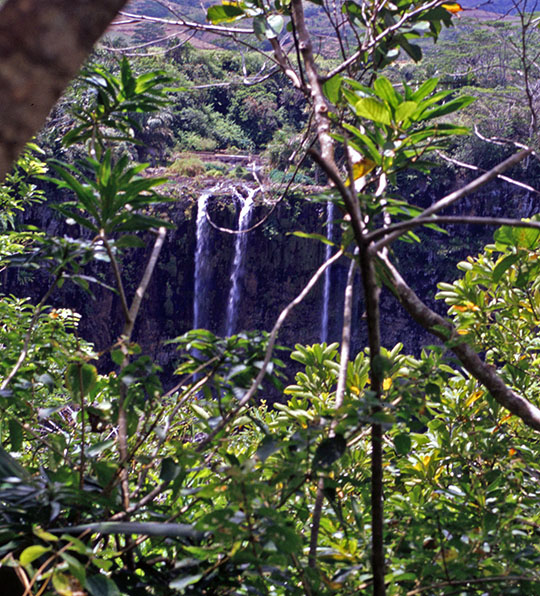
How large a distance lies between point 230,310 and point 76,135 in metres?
8.47

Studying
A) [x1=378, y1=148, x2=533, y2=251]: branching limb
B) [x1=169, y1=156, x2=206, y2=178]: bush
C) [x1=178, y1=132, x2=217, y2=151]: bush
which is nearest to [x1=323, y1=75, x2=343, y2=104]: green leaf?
[x1=378, y1=148, x2=533, y2=251]: branching limb

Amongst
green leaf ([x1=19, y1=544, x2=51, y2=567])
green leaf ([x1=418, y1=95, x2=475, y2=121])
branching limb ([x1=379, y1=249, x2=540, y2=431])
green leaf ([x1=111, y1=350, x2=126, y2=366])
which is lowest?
green leaf ([x1=19, y1=544, x2=51, y2=567])

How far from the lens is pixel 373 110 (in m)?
0.60

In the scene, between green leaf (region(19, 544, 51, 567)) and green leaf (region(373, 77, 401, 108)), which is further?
green leaf (region(373, 77, 401, 108))

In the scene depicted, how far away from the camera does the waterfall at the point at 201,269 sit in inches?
344

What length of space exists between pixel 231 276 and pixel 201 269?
0.52 meters

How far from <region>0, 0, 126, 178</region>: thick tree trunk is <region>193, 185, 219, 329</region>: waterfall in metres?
8.39

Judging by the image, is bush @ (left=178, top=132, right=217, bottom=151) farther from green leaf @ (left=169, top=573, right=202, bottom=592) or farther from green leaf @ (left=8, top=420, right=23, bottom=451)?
green leaf @ (left=169, top=573, right=202, bottom=592)

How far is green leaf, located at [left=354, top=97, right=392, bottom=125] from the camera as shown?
1.94 feet

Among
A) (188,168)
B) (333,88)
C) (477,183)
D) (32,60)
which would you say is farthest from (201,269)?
(32,60)

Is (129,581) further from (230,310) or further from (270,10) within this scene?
(230,310)

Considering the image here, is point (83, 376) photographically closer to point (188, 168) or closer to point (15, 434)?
point (15, 434)

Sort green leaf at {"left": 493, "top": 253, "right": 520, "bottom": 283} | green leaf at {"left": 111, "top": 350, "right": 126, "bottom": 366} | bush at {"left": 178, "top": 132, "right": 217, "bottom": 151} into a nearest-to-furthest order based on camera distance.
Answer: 1. green leaf at {"left": 111, "top": 350, "right": 126, "bottom": 366}
2. green leaf at {"left": 493, "top": 253, "right": 520, "bottom": 283}
3. bush at {"left": 178, "top": 132, "right": 217, "bottom": 151}

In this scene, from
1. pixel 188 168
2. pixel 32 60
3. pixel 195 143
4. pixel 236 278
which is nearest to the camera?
pixel 32 60
